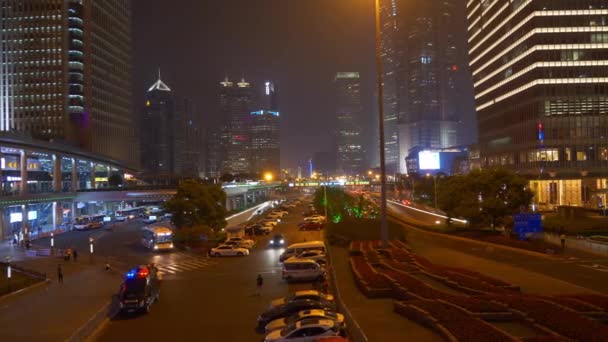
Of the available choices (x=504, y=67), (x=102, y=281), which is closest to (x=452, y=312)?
(x=102, y=281)

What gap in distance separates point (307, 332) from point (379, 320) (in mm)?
2979

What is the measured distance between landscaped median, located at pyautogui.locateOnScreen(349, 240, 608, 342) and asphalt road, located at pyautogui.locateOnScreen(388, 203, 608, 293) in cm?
737

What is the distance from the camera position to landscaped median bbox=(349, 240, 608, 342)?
14797 millimetres

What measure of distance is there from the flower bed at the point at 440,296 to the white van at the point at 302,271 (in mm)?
5951

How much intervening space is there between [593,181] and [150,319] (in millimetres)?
87150

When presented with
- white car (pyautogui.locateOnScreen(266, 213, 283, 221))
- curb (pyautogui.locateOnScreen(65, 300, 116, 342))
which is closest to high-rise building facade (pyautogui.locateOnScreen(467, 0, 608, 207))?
white car (pyautogui.locateOnScreen(266, 213, 283, 221))

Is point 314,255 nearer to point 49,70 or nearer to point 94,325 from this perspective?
Answer: point 94,325

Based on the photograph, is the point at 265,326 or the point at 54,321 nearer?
the point at 265,326

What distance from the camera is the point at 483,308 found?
1792 cm

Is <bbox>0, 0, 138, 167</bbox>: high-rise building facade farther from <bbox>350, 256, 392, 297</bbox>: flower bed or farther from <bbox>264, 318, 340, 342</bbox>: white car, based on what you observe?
<bbox>264, 318, 340, 342</bbox>: white car

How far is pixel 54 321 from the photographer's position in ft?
78.4

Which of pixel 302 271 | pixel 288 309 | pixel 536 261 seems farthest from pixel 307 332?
pixel 536 261

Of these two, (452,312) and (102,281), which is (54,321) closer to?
(102,281)

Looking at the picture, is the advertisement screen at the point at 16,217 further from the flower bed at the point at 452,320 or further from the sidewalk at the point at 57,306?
the flower bed at the point at 452,320
